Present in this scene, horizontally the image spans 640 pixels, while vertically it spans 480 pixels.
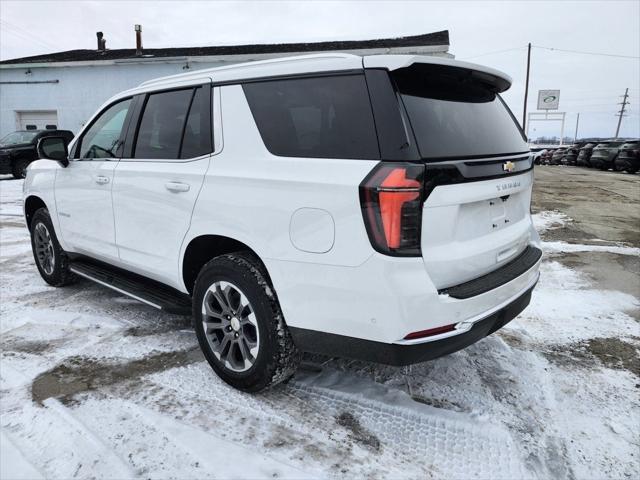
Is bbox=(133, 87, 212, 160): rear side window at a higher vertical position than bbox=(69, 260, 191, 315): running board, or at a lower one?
higher

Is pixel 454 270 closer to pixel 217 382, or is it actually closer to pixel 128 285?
pixel 217 382

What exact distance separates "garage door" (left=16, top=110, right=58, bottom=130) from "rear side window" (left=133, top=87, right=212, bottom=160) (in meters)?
19.6

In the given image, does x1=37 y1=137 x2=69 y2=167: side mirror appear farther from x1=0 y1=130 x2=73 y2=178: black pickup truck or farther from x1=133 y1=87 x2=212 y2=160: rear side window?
x1=0 y1=130 x2=73 y2=178: black pickup truck

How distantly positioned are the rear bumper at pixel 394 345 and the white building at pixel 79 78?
57.4 feet

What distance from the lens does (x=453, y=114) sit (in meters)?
2.40

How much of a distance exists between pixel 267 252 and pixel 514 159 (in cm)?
148

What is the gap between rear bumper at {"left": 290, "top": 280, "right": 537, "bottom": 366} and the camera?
82.3 inches

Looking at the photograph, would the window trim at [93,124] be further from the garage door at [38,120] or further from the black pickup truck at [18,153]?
the garage door at [38,120]

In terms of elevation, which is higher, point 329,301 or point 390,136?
point 390,136

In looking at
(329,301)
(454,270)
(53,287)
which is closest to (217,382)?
(329,301)

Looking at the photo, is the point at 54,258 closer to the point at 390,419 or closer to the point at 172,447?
the point at 172,447

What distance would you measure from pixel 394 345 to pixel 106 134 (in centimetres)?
297

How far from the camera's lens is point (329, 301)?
219 centimetres

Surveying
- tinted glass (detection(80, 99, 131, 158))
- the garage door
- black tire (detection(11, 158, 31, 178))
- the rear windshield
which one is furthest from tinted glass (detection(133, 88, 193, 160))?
the garage door
